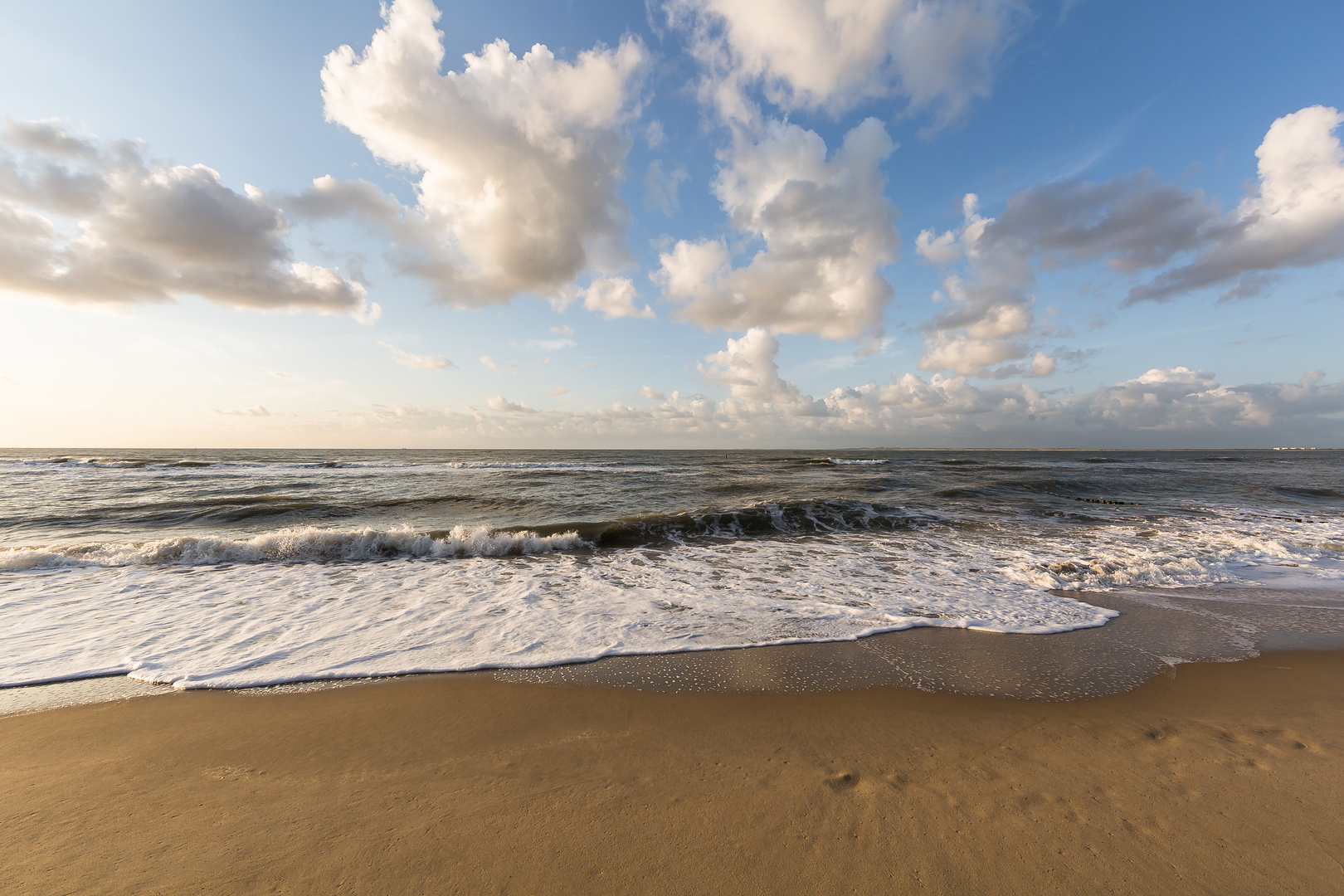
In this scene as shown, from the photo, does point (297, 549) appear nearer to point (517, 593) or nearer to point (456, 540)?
point (456, 540)

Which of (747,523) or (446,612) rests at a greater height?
(446,612)

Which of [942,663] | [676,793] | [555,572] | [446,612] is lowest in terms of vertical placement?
[555,572]

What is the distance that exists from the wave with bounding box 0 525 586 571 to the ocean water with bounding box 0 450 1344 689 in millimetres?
46

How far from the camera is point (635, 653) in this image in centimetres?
520

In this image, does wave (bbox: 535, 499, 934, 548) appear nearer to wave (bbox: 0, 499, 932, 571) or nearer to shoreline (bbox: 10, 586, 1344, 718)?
wave (bbox: 0, 499, 932, 571)

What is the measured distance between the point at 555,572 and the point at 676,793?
20.7ft

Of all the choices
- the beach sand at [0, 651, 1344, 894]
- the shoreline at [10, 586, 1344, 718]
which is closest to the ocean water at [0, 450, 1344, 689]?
the shoreline at [10, 586, 1344, 718]

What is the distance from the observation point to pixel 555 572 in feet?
29.1

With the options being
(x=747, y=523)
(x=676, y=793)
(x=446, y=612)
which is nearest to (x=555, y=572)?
(x=446, y=612)

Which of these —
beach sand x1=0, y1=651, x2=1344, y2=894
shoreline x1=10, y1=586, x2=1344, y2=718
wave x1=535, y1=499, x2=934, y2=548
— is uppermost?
beach sand x1=0, y1=651, x2=1344, y2=894

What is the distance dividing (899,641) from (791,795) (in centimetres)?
321

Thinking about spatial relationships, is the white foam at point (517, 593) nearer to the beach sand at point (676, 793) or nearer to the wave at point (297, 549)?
the wave at point (297, 549)

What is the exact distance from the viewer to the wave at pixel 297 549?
8.91m

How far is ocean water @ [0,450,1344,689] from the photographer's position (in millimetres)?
5434
